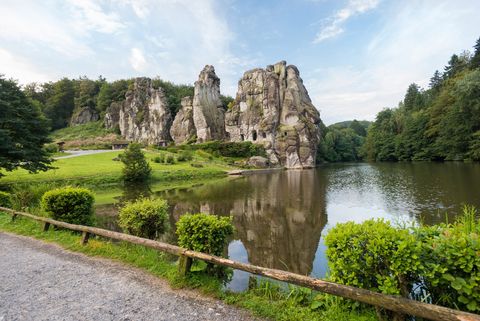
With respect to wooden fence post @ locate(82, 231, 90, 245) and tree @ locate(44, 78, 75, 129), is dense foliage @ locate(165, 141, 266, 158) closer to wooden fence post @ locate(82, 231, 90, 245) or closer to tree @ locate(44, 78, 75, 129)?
wooden fence post @ locate(82, 231, 90, 245)

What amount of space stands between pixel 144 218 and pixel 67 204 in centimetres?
391

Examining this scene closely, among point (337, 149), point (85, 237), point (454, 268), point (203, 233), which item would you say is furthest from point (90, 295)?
point (337, 149)

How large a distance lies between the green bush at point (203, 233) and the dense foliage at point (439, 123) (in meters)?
61.0

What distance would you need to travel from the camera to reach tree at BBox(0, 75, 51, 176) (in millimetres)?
19609

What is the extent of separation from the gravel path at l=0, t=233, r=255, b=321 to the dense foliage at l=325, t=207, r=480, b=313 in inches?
80.1

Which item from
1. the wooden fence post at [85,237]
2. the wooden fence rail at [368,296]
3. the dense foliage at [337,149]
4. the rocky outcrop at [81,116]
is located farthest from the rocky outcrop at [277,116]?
the wooden fence rail at [368,296]

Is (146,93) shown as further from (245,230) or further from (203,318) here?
(203,318)

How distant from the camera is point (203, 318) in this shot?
182 inches

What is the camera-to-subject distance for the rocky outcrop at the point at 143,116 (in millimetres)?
80062

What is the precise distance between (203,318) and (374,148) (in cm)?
9232

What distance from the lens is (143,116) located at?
270 ft

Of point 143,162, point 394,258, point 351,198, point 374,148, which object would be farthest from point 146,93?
point 394,258

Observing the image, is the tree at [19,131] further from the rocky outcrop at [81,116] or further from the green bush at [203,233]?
the rocky outcrop at [81,116]

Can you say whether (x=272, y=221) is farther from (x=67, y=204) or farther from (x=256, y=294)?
(x=67, y=204)
